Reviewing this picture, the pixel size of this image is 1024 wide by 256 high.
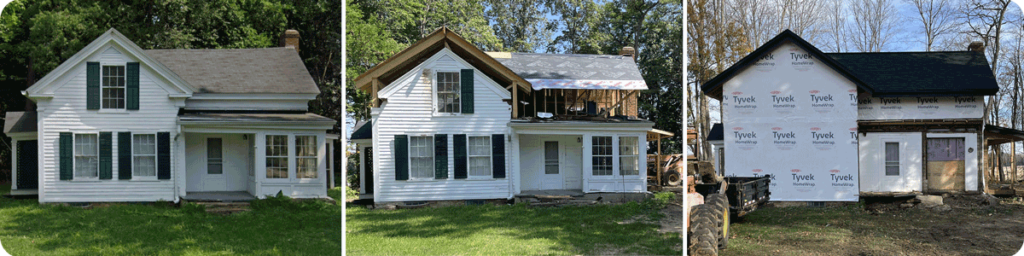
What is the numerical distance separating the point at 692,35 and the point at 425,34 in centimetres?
225

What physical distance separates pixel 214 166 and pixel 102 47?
1.17 metres

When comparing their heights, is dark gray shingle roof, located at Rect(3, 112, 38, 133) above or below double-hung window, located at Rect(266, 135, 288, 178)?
above

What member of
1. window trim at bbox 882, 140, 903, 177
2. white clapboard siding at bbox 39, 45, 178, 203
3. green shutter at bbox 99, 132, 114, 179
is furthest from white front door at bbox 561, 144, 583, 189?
window trim at bbox 882, 140, 903, 177

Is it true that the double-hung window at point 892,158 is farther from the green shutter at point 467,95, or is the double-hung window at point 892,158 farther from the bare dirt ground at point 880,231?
the green shutter at point 467,95

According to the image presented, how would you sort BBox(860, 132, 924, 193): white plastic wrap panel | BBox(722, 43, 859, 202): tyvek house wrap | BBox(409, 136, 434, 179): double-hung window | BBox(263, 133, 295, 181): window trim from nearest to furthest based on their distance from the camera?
BBox(263, 133, 295, 181): window trim, BBox(409, 136, 434, 179): double-hung window, BBox(722, 43, 859, 202): tyvek house wrap, BBox(860, 132, 924, 193): white plastic wrap panel

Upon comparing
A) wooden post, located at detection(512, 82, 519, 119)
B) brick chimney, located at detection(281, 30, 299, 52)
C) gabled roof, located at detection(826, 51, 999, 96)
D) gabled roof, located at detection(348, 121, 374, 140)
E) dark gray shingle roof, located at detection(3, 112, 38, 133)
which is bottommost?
gabled roof, located at detection(348, 121, 374, 140)

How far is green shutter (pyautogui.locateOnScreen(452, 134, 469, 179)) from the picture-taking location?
20.4 feet

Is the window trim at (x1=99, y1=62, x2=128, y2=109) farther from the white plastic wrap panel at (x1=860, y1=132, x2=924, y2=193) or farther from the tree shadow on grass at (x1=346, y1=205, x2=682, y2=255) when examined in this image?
the white plastic wrap panel at (x1=860, y1=132, x2=924, y2=193)

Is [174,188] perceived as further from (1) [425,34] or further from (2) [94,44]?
(1) [425,34]

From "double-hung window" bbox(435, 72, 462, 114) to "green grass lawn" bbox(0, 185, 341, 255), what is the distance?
1628 mm

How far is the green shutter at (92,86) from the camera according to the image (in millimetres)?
4457

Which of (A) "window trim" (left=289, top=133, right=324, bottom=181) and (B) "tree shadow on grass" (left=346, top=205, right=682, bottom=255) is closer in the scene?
(A) "window trim" (left=289, top=133, right=324, bottom=181)

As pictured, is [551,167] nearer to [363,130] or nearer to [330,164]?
[363,130]

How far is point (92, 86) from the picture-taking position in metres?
4.47
